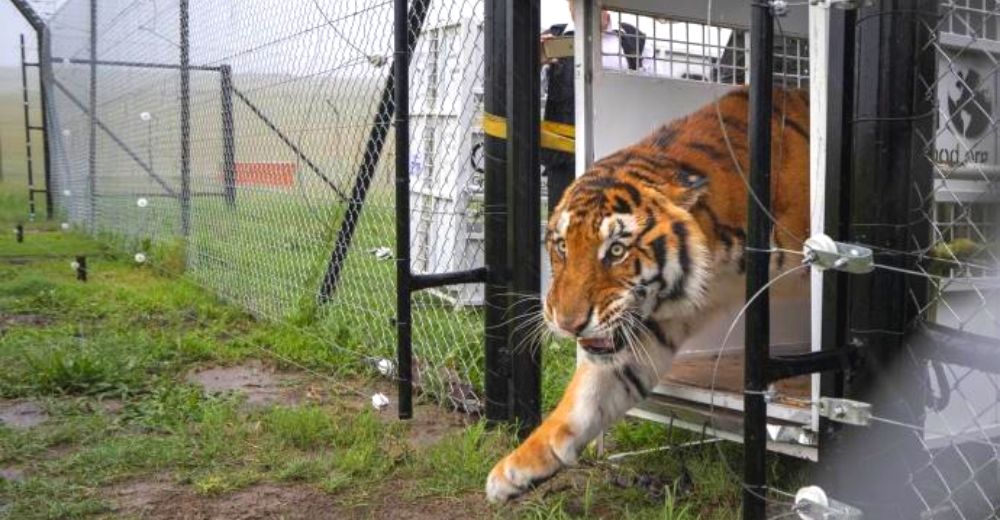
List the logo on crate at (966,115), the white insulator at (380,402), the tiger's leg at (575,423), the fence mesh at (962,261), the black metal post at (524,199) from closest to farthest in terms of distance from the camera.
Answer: the fence mesh at (962,261)
the logo on crate at (966,115)
the tiger's leg at (575,423)
the black metal post at (524,199)
the white insulator at (380,402)

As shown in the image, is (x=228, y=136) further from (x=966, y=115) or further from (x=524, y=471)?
(x=966, y=115)

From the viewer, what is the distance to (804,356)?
1970mm

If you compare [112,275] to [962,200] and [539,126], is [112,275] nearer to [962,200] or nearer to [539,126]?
[539,126]

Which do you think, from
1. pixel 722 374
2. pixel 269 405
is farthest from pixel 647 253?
pixel 269 405

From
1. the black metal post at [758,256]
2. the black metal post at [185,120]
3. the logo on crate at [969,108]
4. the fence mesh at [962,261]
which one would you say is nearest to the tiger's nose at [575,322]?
the black metal post at [758,256]

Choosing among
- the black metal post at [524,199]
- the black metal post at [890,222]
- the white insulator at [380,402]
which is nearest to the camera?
the black metal post at [890,222]

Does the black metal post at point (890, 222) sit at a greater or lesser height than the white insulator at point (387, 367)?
greater

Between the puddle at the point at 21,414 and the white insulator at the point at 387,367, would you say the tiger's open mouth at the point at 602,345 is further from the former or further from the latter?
the puddle at the point at 21,414

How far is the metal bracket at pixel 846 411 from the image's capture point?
200cm

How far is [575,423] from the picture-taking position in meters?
2.57

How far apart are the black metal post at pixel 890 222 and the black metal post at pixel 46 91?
468 inches

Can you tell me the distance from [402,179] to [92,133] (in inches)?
304

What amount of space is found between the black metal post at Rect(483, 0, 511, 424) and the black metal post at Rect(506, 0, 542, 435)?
4 cm

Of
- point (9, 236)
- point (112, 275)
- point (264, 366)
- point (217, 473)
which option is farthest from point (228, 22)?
point (9, 236)
